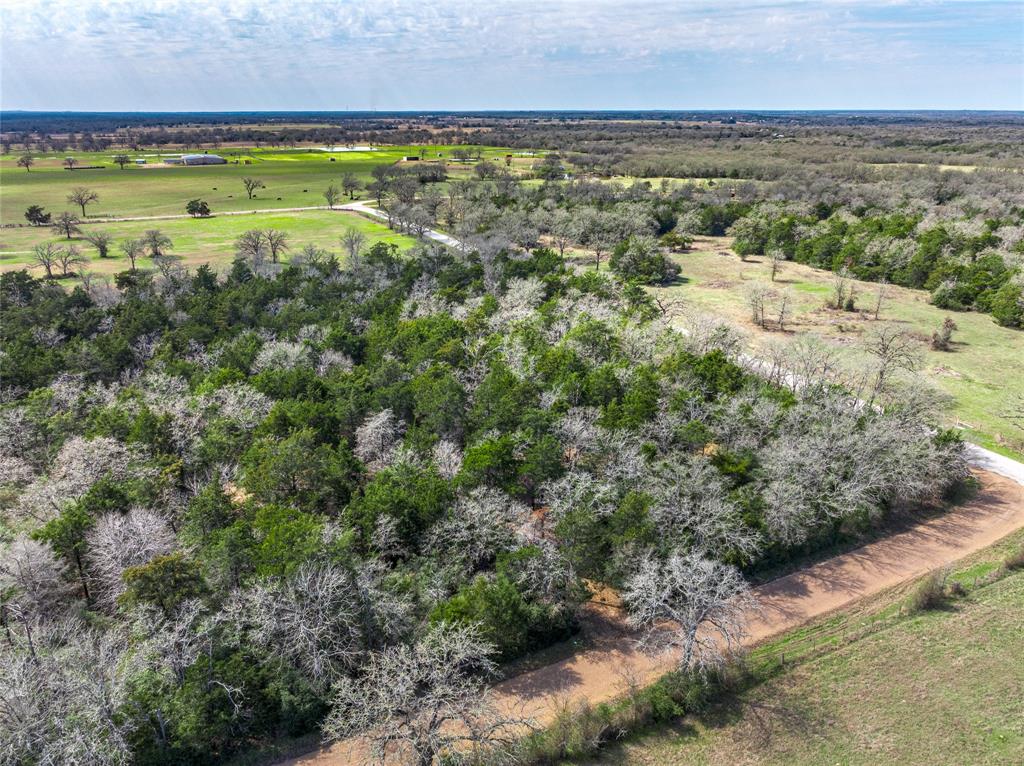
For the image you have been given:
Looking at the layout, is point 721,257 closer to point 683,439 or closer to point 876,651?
point 683,439

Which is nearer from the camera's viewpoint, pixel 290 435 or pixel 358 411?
pixel 290 435

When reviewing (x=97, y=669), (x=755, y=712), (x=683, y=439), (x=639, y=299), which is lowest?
(x=755, y=712)

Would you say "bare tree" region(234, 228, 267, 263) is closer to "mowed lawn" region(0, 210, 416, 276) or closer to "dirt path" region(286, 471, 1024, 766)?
"mowed lawn" region(0, 210, 416, 276)

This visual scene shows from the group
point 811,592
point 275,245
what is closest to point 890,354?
point 811,592

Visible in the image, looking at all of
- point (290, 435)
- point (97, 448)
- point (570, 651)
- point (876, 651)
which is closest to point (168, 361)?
point (97, 448)

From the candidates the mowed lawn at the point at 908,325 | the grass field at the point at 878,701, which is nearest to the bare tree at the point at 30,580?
the grass field at the point at 878,701

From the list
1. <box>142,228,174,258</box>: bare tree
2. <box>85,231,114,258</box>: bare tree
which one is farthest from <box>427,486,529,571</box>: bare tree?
<box>85,231,114,258</box>: bare tree

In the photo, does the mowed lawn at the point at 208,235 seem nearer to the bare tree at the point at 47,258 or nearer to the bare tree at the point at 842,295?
Answer: the bare tree at the point at 47,258
